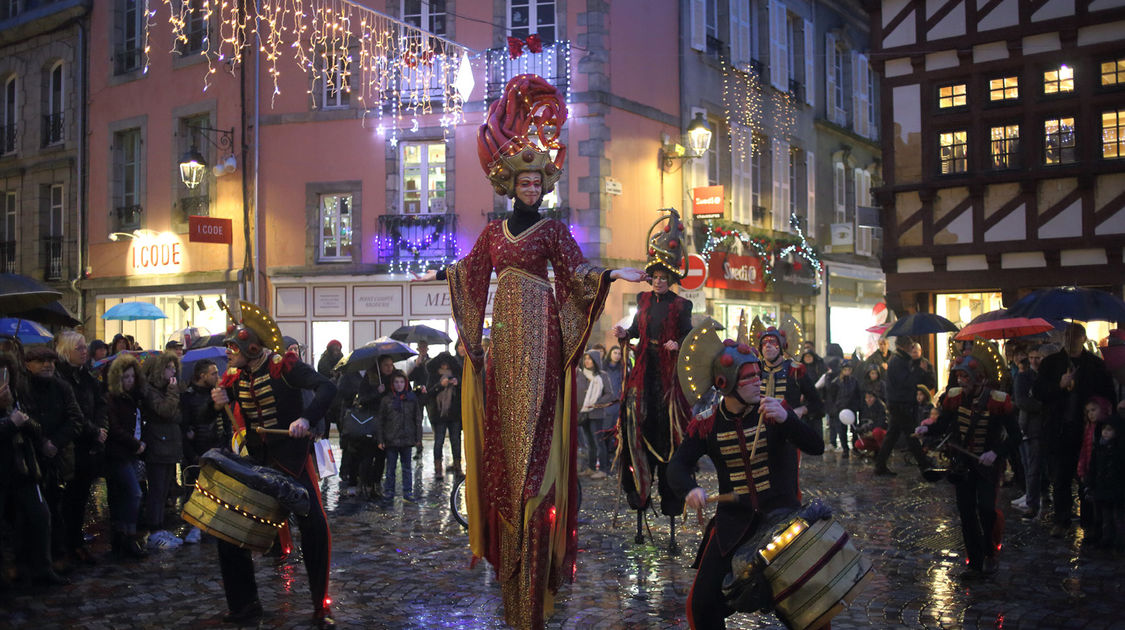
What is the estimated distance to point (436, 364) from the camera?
14.7 m

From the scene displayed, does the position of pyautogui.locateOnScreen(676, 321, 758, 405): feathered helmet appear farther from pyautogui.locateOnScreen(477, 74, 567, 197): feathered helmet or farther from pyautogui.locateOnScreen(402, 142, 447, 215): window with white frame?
pyautogui.locateOnScreen(402, 142, 447, 215): window with white frame

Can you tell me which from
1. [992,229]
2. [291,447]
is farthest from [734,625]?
[992,229]

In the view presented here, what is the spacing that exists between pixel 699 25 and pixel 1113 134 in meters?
9.55

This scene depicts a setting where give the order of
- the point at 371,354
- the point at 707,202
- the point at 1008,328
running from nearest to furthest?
the point at 371,354 < the point at 1008,328 < the point at 707,202

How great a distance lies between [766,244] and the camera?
1064 inches

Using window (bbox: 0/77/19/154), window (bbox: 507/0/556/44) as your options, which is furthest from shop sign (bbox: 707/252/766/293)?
window (bbox: 0/77/19/154)

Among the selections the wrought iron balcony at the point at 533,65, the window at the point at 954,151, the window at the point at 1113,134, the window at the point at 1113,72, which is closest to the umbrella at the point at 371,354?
the wrought iron balcony at the point at 533,65

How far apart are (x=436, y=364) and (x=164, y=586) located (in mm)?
7304

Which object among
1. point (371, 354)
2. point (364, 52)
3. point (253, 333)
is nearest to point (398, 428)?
point (371, 354)

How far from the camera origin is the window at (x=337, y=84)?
73.5ft

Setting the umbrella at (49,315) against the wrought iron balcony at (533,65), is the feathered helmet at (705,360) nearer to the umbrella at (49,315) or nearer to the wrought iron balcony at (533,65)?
the umbrella at (49,315)

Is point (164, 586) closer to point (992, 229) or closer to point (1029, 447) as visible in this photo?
point (1029, 447)

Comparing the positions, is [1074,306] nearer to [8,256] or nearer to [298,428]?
[298,428]

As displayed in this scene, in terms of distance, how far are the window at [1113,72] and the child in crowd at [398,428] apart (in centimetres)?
1320
